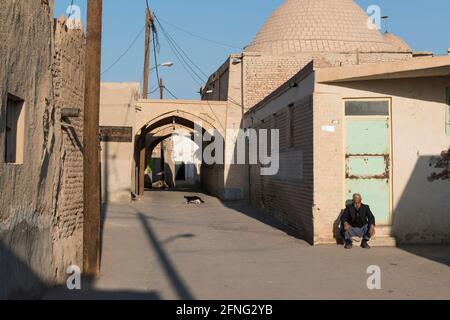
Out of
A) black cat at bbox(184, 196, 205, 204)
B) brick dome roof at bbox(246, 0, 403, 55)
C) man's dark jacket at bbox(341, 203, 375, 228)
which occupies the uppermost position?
brick dome roof at bbox(246, 0, 403, 55)

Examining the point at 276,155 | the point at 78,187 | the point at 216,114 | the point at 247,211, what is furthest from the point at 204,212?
the point at 78,187

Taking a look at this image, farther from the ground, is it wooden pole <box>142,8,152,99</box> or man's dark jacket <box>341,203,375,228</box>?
wooden pole <box>142,8,152,99</box>

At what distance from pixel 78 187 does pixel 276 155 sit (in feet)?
28.2

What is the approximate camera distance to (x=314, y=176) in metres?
11.8

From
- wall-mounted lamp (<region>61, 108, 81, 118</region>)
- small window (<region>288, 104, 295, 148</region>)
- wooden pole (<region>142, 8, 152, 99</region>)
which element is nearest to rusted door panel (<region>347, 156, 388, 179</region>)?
small window (<region>288, 104, 295, 148</region>)

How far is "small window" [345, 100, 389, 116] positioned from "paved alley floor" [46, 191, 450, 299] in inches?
118

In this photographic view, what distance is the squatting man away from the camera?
36.7 ft

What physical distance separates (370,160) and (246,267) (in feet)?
13.5

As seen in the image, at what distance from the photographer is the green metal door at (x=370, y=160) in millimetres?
11969

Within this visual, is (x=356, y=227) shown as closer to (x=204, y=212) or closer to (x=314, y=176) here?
(x=314, y=176)

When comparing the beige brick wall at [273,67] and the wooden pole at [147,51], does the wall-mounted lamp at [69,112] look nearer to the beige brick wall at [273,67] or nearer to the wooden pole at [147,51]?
the beige brick wall at [273,67]

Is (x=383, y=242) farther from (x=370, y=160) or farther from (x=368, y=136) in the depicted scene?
(x=368, y=136)

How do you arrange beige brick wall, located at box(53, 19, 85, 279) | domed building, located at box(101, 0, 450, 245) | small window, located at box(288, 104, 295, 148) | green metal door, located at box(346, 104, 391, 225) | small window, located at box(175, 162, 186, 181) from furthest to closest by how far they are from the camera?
small window, located at box(175, 162, 186, 181) < small window, located at box(288, 104, 295, 148) < green metal door, located at box(346, 104, 391, 225) < domed building, located at box(101, 0, 450, 245) < beige brick wall, located at box(53, 19, 85, 279)

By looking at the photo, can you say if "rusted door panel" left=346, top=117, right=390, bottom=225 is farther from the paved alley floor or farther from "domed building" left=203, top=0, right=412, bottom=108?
"domed building" left=203, top=0, right=412, bottom=108
